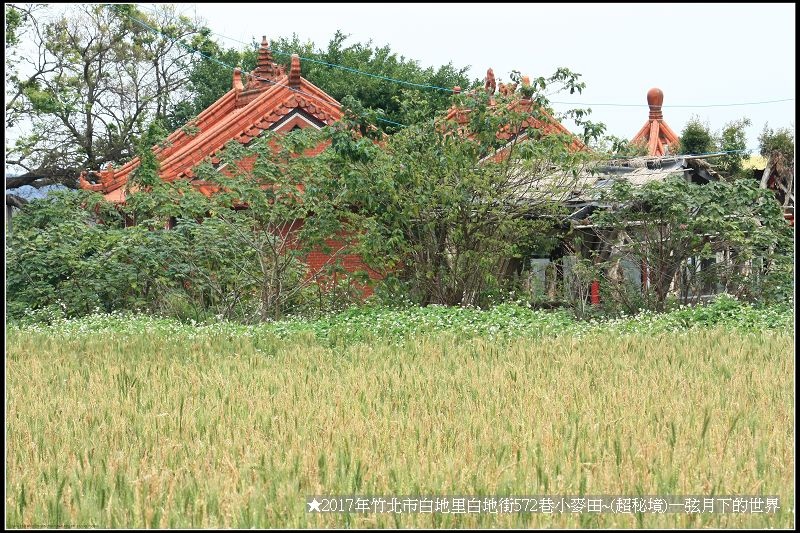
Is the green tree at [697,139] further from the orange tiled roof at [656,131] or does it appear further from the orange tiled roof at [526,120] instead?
the orange tiled roof at [526,120]

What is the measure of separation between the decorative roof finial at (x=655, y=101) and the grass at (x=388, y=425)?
13141 millimetres

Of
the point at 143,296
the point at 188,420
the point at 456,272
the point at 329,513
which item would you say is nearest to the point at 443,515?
the point at 329,513

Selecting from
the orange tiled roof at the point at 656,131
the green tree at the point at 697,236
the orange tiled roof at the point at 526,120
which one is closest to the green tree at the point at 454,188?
the orange tiled roof at the point at 526,120

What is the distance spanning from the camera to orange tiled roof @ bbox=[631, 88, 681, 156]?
21297 mm

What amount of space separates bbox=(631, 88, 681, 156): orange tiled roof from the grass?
506 inches

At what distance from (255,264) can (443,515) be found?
27.9 feet

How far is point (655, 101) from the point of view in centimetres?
2177

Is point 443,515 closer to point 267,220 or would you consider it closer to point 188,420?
point 188,420

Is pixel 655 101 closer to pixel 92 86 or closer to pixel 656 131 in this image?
pixel 656 131

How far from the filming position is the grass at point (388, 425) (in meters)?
3.65

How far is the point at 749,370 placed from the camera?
6.83 metres

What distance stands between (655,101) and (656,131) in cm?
72

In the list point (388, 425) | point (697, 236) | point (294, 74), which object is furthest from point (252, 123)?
point (388, 425)

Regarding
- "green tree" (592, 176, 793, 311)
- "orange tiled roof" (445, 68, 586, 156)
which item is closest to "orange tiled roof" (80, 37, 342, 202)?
"orange tiled roof" (445, 68, 586, 156)
